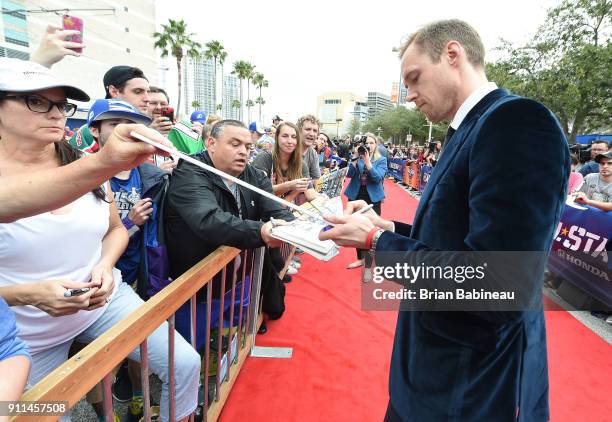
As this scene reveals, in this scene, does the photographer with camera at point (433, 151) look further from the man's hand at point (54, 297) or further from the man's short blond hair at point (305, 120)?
the man's hand at point (54, 297)

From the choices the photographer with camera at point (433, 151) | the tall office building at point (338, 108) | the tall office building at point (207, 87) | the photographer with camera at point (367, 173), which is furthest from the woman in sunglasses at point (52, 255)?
the tall office building at point (338, 108)

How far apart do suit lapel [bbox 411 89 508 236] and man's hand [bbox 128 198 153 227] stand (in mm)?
1723

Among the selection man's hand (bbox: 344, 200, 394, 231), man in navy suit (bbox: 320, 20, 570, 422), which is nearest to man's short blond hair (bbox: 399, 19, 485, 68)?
man in navy suit (bbox: 320, 20, 570, 422)

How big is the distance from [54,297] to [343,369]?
87.0 inches

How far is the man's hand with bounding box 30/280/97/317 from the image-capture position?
4.35ft

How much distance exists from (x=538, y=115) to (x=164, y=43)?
45.4m

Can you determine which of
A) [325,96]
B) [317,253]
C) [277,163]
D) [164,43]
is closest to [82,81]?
[164,43]

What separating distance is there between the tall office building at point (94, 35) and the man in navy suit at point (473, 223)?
34464 millimetres

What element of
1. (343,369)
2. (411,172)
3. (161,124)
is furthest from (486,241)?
(411,172)

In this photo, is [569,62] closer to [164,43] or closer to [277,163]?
[277,163]

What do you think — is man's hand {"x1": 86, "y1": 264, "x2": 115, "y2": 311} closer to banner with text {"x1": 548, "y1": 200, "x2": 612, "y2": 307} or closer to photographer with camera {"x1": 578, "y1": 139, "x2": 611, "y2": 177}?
banner with text {"x1": 548, "y1": 200, "x2": 612, "y2": 307}

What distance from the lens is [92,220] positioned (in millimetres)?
1594

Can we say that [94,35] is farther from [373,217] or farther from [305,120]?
[373,217]

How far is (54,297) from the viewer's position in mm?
1326
